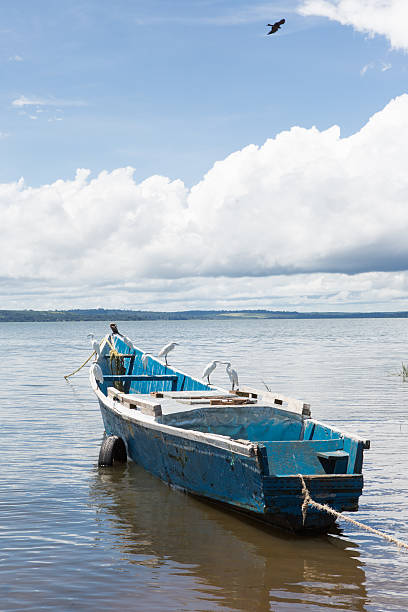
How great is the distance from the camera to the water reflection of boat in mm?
7883

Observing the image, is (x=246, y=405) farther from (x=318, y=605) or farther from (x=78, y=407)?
(x=78, y=407)

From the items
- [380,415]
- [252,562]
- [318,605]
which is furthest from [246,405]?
[380,415]

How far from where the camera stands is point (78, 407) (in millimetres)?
24203

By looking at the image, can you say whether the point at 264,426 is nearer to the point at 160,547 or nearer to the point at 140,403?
the point at 140,403

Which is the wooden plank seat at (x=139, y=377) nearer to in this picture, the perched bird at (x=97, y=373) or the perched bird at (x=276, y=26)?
the perched bird at (x=97, y=373)

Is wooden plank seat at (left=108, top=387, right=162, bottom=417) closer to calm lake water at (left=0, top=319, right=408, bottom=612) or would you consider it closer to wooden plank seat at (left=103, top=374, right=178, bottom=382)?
calm lake water at (left=0, top=319, right=408, bottom=612)

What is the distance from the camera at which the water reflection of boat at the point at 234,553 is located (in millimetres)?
7883

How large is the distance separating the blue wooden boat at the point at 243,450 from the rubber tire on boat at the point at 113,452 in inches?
0.8

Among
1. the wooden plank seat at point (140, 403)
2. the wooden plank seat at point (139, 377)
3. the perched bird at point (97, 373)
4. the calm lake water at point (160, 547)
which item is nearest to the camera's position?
the calm lake water at point (160, 547)

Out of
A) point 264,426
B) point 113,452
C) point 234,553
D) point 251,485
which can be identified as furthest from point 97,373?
point 234,553

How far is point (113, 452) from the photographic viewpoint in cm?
1430

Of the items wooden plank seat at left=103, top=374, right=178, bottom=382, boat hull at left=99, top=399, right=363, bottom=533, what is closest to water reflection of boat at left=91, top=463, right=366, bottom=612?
boat hull at left=99, top=399, right=363, bottom=533

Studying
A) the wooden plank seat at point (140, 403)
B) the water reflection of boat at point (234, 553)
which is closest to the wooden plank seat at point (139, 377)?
the wooden plank seat at point (140, 403)

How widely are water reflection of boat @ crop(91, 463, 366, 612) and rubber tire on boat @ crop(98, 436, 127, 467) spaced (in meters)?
1.98
